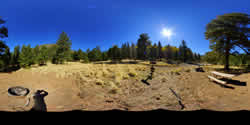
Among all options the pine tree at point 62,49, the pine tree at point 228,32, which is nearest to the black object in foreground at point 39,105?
the pine tree at point 228,32

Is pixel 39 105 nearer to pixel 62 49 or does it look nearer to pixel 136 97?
pixel 136 97

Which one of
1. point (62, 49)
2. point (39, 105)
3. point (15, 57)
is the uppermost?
point (62, 49)

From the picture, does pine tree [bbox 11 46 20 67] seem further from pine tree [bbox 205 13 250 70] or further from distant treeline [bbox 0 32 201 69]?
pine tree [bbox 205 13 250 70]

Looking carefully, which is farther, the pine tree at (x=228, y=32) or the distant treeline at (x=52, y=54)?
the distant treeline at (x=52, y=54)

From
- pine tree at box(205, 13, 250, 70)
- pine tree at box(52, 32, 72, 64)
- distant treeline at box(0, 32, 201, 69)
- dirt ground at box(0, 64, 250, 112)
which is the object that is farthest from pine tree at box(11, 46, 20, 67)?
pine tree at box(205, 13, 250, 70)

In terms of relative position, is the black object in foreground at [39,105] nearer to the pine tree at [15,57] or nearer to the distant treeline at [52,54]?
the distant treeline at [52,54]

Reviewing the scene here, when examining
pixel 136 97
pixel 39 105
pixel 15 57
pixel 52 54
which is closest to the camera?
pixel 39 105

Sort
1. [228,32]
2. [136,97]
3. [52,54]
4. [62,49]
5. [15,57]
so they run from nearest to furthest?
1. [136,97]
2. [228,32]
3. [15,57]
4. [62,49]
5. [52,54]

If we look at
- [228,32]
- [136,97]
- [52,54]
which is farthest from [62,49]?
[228,32]
